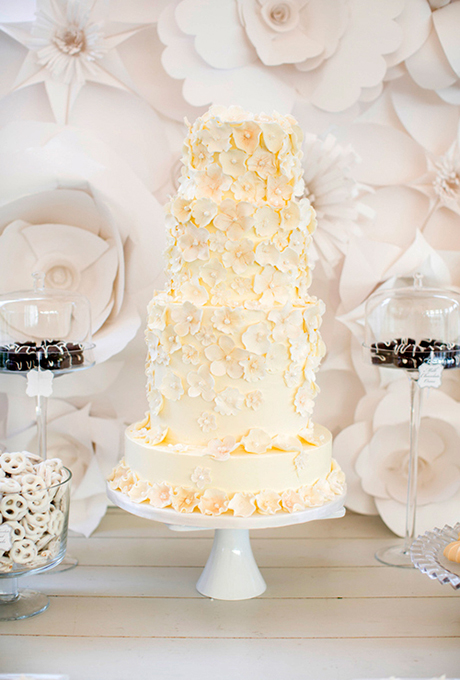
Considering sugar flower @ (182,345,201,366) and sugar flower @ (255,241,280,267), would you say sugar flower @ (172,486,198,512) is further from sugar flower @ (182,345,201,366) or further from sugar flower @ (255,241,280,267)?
sugar flower @ (255,241,280,267)

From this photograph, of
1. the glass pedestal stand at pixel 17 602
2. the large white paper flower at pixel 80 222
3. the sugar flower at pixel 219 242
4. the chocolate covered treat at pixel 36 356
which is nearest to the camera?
the sugar flower at pixel 219 242

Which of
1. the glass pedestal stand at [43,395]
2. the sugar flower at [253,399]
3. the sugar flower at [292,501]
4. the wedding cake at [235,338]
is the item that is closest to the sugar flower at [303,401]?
the wedding cake at [235,338]

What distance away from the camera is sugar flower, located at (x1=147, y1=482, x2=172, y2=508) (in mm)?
1770

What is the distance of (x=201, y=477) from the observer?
69.1 inches

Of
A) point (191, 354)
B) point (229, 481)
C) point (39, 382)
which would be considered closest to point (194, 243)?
point (191, 354)

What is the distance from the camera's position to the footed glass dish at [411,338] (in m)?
2.22

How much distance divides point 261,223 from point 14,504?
0.99m

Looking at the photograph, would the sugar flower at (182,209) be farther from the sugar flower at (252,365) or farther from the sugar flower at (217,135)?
the sugar flower at (252,365)

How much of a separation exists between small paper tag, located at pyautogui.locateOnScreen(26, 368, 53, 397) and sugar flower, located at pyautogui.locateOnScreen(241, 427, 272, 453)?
2.47 ft

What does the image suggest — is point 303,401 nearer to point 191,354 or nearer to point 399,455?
point 191,354

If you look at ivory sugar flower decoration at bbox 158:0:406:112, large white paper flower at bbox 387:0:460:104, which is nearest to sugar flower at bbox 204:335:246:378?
ivory sugar flower decoration at bbox 158:0:406:112

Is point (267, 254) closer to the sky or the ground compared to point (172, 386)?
closer to the sky

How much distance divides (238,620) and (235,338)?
2.67ft

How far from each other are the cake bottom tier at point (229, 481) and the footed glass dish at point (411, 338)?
562mm
